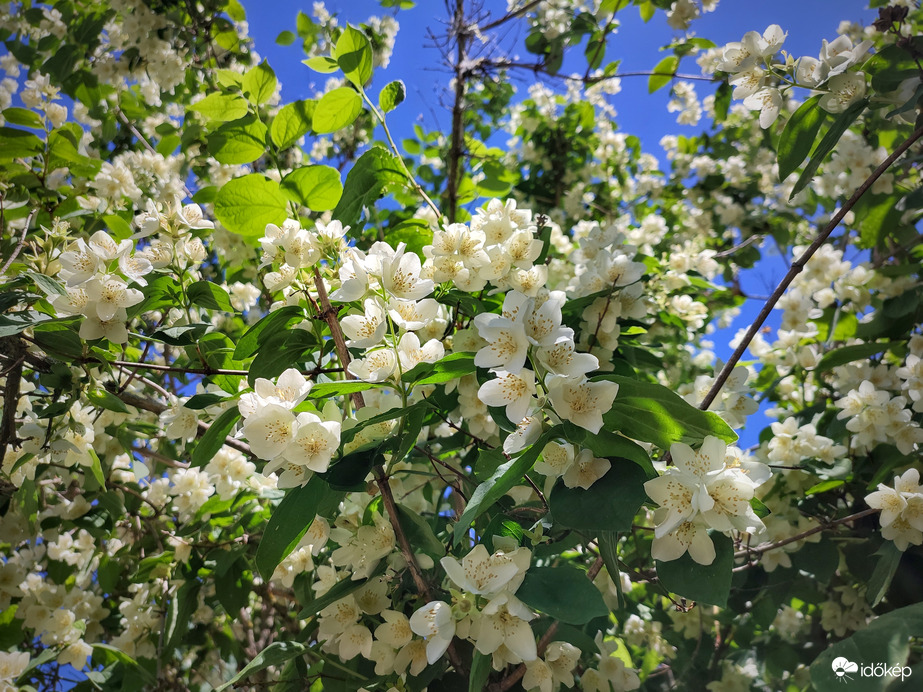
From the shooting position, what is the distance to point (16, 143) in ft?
5.57

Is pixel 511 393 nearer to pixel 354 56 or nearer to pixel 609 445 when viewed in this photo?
pixel 609 445

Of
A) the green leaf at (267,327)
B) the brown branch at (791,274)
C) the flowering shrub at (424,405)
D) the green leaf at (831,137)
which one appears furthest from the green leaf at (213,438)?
the green leaf at (831,137)

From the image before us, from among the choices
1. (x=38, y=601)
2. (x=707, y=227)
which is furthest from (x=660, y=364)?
(x=707, y=227)

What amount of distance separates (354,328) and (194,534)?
906 mm

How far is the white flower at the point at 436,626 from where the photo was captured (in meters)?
0.78

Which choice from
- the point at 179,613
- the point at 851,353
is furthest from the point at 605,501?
the point at 851,353

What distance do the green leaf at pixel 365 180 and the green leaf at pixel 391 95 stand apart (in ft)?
0.46

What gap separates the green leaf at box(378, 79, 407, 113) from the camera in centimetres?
131

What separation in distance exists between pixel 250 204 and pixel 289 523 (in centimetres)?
60

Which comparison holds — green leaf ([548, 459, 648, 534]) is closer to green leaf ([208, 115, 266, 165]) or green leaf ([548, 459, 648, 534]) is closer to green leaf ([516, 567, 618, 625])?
green leaf ([516, 567, 618, 625])

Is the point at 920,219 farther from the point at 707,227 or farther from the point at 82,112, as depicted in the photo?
the point at 82,112

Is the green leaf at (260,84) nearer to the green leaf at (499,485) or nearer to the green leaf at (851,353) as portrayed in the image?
the green leaf at (499,485)

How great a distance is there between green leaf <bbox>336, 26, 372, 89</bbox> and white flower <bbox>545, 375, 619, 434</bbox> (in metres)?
0.79

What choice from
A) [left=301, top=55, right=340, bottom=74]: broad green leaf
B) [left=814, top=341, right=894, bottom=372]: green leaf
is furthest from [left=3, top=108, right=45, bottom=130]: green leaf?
[left=814, top=341, right=894, bottom=372]: green leaf
